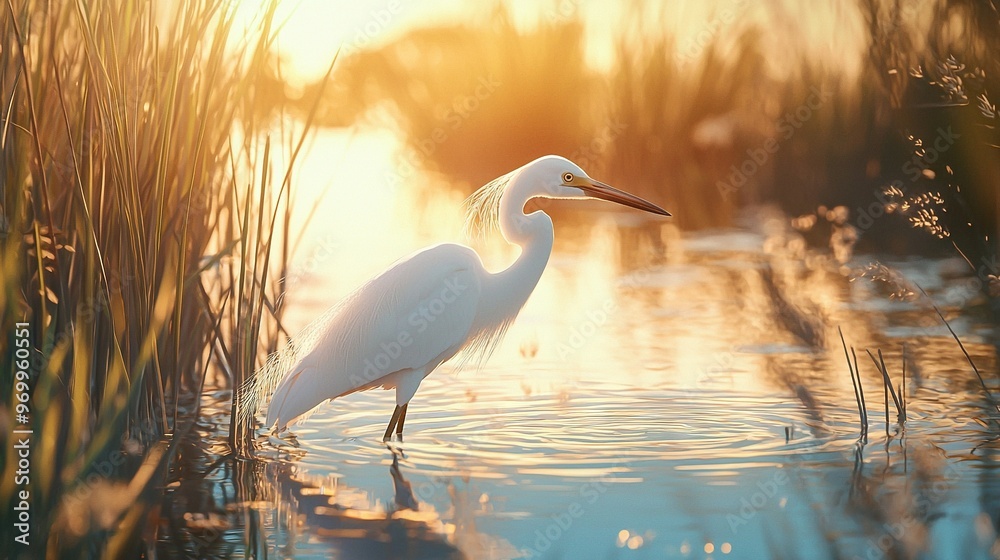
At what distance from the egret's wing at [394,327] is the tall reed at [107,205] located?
1.36ft

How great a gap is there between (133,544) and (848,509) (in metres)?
2.12

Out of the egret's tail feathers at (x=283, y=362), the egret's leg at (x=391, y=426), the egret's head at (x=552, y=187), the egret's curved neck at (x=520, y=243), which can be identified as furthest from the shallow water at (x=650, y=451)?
the egret's head at (x=552, y=187)

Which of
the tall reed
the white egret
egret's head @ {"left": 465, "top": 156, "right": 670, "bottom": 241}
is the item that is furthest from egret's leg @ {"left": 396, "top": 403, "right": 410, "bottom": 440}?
egret's head @ {"left": 465, "top": 156, "right": 670, "bottom": 241}

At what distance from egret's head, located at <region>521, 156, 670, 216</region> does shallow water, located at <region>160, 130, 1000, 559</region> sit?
91 cm

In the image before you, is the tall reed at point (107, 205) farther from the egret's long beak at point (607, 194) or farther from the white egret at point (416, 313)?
the egret's long beak at point (607, 194)

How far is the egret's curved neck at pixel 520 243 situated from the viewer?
15.9ft

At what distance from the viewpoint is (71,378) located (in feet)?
11.8

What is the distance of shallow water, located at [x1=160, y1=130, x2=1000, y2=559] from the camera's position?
3316 mm

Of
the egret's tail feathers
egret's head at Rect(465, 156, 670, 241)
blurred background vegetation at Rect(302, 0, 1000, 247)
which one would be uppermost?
blurred background vegetation at Rect(302, 0, 1000, 247)

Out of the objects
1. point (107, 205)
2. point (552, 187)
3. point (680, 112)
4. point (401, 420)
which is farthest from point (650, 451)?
point (680, 112)

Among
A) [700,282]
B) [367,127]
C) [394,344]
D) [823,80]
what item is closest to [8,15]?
[394,344]

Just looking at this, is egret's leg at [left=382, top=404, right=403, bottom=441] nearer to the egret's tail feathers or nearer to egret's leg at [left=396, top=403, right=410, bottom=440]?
egret's leg at [left=396, top=403, right=410, bottom=440]

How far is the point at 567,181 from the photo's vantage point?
16.0 feet

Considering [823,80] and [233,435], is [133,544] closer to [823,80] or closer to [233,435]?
[233,435]
